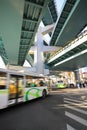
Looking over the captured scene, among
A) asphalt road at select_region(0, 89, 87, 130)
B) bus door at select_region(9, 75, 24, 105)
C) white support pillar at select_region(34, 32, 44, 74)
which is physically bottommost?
asphalt road at select_region(0, 89, 87, 130)

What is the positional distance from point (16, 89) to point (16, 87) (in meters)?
0.15

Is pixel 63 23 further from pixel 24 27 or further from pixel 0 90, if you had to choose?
pixel 0 90

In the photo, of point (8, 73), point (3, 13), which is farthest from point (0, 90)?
point (3, 13)

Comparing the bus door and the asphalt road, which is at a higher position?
the bus door

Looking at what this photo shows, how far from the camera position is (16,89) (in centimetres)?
977

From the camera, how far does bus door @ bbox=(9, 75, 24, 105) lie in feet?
29.8

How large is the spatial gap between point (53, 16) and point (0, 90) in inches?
1472

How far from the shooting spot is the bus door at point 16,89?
29.8 ft

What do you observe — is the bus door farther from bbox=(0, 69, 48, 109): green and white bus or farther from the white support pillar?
the white support pillar

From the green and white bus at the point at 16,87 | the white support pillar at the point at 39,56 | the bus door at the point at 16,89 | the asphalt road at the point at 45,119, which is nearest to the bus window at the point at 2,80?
the green and white bus at the point at 16,87

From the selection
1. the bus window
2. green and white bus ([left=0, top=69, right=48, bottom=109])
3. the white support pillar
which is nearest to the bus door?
green and white bus ([left=0, top=69, right=48, bottom=109])

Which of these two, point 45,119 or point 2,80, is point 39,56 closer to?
point 2,80

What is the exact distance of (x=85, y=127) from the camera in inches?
193

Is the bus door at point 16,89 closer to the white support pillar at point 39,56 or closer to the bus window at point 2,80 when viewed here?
the bus window at point 2,80
